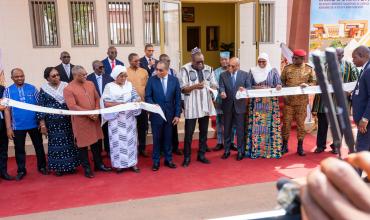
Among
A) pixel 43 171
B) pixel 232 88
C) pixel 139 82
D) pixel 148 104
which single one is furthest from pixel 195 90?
pixel 43 171

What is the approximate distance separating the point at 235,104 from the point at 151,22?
3.78 meters

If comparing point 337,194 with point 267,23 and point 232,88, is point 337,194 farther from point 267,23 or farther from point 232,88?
point 267,23

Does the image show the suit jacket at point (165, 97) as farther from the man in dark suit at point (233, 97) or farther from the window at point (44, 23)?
the window at point (44, 23)

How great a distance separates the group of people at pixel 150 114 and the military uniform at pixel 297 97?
0.02 m

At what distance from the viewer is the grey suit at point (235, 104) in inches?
230

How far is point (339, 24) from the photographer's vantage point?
8523mm

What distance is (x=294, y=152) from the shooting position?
20.9 feet

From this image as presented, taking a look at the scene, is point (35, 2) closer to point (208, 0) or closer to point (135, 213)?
point (208, 0)

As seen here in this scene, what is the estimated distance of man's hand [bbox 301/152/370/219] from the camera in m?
1.34

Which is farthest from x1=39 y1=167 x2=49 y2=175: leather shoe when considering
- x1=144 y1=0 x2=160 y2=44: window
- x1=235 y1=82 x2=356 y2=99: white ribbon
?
x1=144 y1=0 x2=160 y2=44: window

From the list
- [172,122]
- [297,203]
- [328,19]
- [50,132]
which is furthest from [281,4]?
[297,203]

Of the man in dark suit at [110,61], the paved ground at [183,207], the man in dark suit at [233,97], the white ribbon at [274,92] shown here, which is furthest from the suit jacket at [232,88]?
the man in dark suit at [110,61]

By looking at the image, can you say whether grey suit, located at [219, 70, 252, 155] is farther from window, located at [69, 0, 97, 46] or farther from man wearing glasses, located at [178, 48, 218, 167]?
window, located at [69, 0, 97, 46]

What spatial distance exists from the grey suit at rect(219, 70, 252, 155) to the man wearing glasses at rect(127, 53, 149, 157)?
132cm
